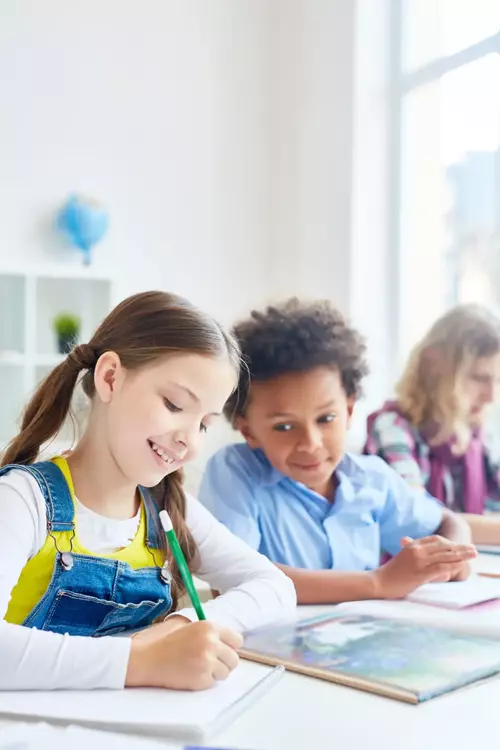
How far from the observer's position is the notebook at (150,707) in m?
0.74

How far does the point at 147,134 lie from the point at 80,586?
9.81ft

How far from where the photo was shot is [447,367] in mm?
2338

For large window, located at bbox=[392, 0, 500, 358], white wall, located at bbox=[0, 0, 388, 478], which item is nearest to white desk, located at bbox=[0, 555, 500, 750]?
large window, located at bbox=[392, 0, 500, 358]

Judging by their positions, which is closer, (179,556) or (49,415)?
(179,556)

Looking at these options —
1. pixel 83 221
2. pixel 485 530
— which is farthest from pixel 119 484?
pixel 83 221

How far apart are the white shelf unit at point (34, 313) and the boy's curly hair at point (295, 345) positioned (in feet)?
6.18

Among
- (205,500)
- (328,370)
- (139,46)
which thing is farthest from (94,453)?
(139,46)

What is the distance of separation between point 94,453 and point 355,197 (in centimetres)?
271

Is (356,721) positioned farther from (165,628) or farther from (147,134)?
(147,134)

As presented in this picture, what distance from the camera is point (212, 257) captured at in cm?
390

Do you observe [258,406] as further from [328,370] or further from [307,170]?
[307,170]

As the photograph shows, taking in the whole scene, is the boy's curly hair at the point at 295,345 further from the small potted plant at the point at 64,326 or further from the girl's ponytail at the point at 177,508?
the small potted plant at the point at 64,326

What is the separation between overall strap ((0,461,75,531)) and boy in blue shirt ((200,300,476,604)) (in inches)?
15.7

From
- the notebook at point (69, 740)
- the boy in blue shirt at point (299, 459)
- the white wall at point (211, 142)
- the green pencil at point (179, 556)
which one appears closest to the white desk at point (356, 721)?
the notebook at point (69, 740)
